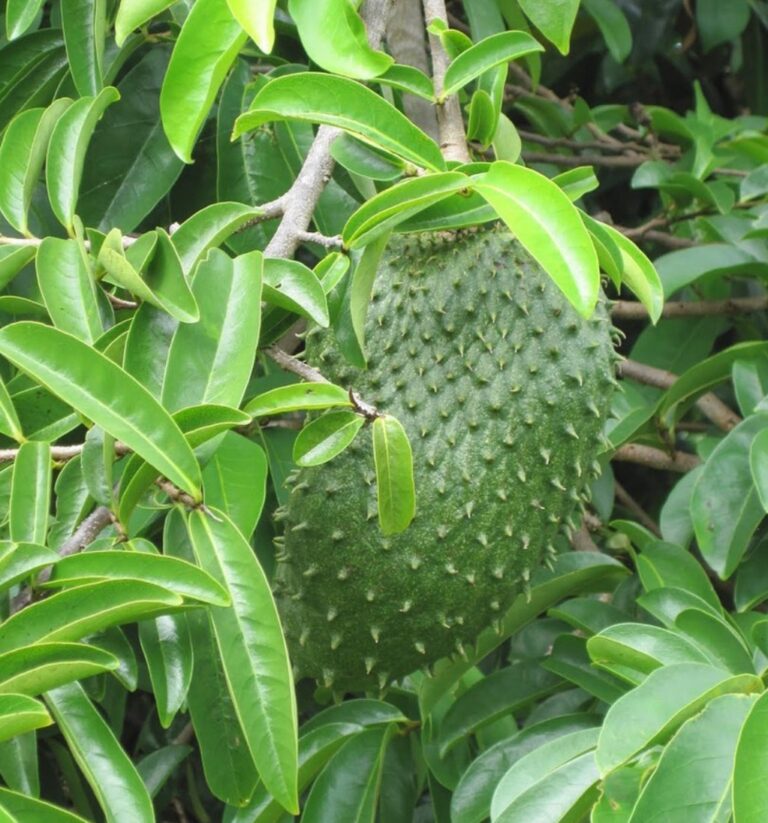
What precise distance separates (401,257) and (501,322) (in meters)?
0.14

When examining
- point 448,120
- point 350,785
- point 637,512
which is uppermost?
point 448,120

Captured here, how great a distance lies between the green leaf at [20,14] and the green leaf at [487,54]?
461mm

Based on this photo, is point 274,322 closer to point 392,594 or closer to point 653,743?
point 392,594

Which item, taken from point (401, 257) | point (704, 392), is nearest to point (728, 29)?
point (704, 392)

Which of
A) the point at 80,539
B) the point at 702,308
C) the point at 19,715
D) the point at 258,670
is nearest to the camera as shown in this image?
the point at 19,715

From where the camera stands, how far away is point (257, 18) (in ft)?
3.18

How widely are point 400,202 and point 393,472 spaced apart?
0.79 ft

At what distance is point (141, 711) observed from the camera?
8.43 ft

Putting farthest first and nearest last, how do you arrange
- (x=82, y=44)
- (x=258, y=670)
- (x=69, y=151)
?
(x=82, y=44) < (x=69, y=151) < (x=258, y=670)

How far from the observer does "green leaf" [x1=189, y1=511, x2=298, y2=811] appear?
95 centimetres

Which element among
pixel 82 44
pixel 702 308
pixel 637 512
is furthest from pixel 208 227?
pixel 637 512

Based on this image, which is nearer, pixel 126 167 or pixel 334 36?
pixel 334 36

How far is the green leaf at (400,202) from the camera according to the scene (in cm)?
113

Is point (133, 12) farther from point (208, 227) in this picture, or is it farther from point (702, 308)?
point (702, 308)
